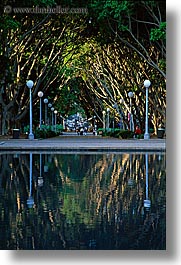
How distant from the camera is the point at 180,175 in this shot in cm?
483

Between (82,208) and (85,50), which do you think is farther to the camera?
(85,50)

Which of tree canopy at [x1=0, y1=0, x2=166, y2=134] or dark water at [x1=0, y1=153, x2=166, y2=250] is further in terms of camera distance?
tree canopy at [x1=0, y1=0, x2=166, y2=134]

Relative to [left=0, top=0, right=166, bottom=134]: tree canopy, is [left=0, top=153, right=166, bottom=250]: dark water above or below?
below

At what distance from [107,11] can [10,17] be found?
3.13 m

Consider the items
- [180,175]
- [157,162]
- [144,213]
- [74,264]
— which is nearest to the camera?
[74,264]

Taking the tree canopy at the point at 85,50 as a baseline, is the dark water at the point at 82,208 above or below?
below

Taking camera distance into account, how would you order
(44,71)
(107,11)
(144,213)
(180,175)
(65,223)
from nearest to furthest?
(180,175)
(65,223)
(144,213)
(107,11)
(44,71)

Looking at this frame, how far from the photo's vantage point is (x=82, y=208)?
23.3 feet

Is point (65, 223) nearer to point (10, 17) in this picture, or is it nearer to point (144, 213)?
point (144, 213)

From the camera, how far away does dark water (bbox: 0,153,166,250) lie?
16.0 feet

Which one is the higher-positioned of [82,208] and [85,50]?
[85,50]

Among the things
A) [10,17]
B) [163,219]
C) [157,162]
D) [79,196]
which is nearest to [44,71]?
[10,17]

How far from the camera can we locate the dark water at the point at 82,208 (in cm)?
487

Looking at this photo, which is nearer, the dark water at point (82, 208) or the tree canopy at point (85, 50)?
the dark water at point (82, 208)
